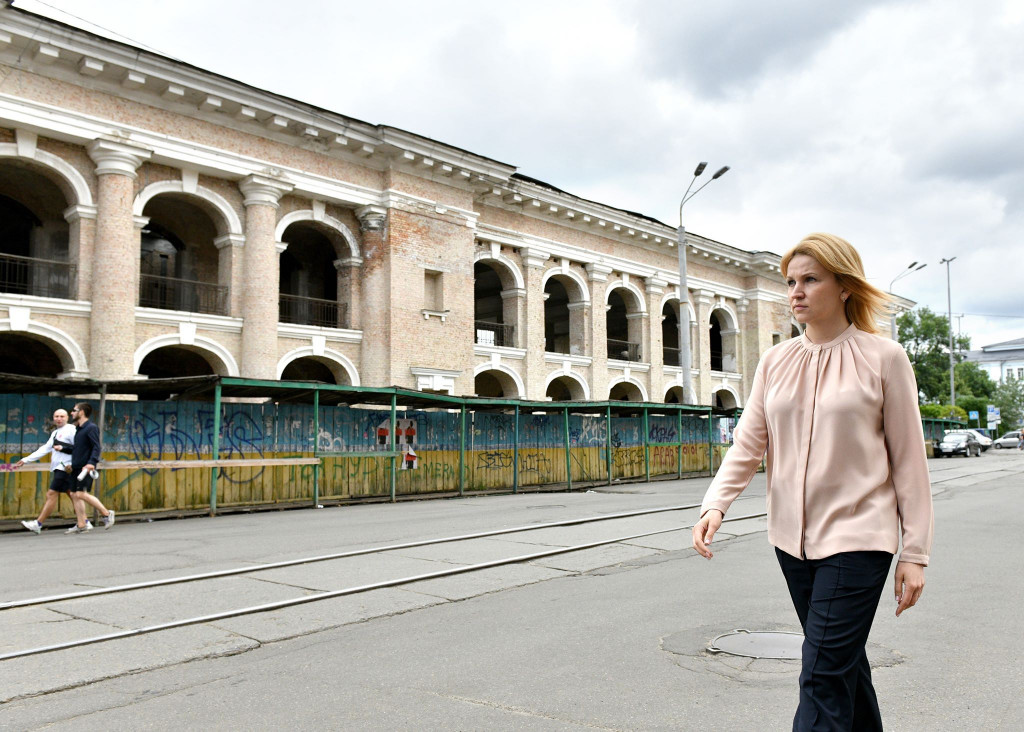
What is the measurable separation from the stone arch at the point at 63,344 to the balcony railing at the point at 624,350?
2171cm

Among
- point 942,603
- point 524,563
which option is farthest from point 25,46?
point 942,603

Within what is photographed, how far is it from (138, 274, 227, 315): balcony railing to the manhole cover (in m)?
20.7

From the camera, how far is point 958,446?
45.4m

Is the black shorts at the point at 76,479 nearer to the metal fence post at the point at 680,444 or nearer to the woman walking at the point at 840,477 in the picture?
the woman walking at the point at 840,477

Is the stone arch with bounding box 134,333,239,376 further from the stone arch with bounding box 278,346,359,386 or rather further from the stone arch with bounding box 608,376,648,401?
the stone arch with bounding box 608,376,648,401

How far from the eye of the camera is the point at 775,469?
9.84 feet

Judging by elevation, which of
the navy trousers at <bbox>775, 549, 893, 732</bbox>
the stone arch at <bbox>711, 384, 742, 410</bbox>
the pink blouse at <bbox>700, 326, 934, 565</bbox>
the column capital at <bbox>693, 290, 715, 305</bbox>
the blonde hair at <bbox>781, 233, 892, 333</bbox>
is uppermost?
the column capital at <bbox>693, 290, 715, 305</bbox>

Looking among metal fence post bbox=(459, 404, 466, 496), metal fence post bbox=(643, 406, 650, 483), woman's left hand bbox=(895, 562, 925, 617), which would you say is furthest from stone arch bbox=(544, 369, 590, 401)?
woman's left hand bbox=(895, 562, 925, 617)

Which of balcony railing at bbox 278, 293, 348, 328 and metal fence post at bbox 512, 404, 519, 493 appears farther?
balcony railing at bbox 278, 293, 348, 328

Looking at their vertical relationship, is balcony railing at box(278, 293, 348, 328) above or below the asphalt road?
above

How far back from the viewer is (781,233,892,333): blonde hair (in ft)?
9.48

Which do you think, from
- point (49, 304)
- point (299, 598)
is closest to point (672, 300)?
point (49, 304)

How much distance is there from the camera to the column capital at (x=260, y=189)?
76.5 feet

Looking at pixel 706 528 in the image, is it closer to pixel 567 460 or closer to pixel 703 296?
pixel 567 460
